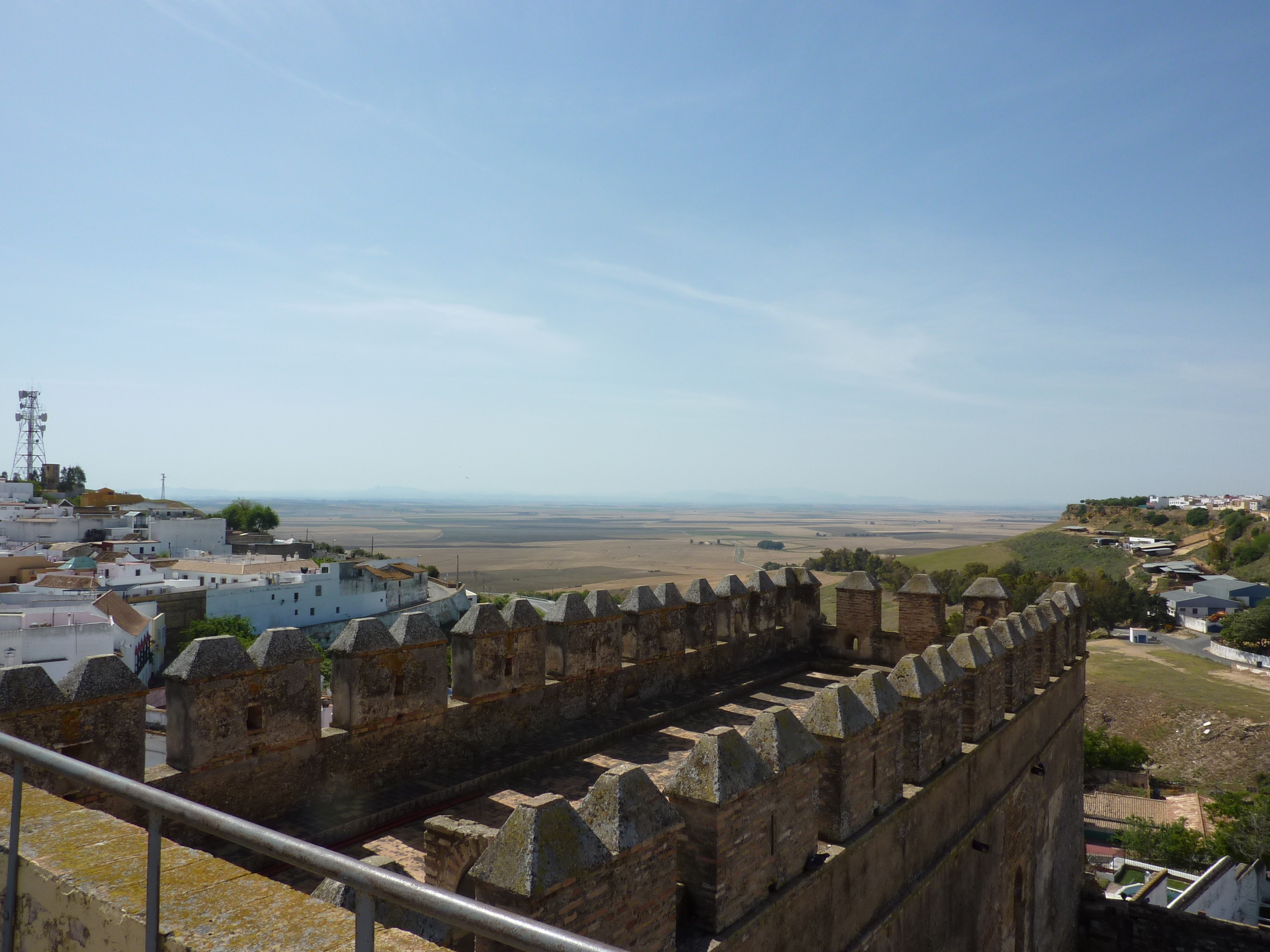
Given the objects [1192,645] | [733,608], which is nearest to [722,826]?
[733,608]

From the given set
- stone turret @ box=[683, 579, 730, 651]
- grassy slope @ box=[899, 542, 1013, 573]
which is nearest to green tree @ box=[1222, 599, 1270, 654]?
grassy slope @ box=[899, 542, 1013, 573]

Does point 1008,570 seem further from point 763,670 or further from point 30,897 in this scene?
point 30,897

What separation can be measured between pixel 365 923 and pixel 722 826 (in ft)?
11.2

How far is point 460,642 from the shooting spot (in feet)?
25.6

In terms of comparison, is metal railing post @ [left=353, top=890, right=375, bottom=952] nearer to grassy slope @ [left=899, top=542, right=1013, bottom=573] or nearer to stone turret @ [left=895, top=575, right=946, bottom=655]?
stone turret @ [left=895, top=575, right=946, bottom=655]

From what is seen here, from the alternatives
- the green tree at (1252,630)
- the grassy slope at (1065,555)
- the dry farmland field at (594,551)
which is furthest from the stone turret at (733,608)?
the grassy slope at (1065,555)

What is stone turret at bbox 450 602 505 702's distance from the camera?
765 centimetres

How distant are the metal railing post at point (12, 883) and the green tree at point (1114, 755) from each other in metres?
52.4

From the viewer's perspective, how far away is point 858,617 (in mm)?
12727

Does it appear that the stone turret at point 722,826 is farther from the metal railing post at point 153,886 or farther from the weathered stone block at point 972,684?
the weathered stone block at point 972,684

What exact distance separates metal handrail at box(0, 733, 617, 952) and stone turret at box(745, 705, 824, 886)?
3875 millimetres

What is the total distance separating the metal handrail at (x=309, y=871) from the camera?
145cm

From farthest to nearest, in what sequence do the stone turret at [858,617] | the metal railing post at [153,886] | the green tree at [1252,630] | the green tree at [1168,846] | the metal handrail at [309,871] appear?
the green tree at [1252,630] < the green tree at [1168,846] < the stone turret at [858,617] < the metal railing post at [153,886] < the metal handrail at [309,871]

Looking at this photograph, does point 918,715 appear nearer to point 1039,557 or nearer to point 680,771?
point 680,771
